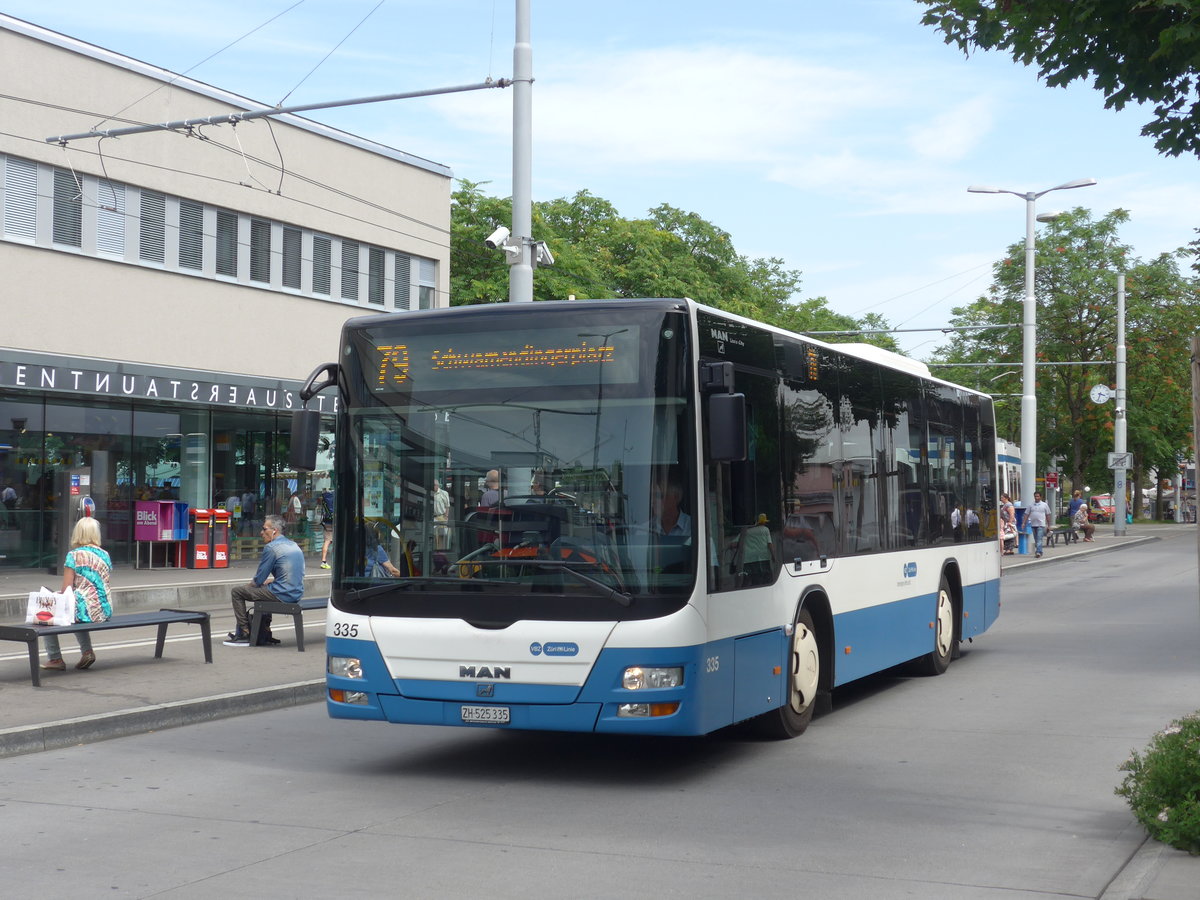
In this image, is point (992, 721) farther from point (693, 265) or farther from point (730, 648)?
point (693, 265)

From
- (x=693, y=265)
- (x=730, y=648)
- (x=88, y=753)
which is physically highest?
(x=693, y=265)

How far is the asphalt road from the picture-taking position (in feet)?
20.9

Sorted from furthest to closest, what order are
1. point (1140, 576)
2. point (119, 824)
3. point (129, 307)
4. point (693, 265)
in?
point (693, 265) → point (1140, 576) → point (129, 307) → point (119, 824)

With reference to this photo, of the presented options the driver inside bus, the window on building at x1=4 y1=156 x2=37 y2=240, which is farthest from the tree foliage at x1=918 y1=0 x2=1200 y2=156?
the window on building at x1=4 y1=156 x2=37 y2=240

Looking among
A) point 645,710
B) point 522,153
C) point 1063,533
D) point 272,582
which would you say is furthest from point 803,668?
point 1063,533

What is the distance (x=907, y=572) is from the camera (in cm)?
1270

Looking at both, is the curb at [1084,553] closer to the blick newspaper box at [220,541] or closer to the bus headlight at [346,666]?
the blick newspaper box at [220,541]

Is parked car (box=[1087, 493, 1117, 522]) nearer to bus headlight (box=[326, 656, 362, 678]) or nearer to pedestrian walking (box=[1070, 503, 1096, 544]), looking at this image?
pedestrian walking (box=[1070, 503, 1096, 544])

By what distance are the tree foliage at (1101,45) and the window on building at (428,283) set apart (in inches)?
1139

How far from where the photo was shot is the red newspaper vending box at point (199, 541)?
28.5m

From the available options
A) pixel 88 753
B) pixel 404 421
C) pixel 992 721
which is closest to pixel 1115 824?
pixel 992 721

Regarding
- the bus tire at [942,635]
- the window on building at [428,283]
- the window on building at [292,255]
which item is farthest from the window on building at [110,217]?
the bus tire at [942,635]

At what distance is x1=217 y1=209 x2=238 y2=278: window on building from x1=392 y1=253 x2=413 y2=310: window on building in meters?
5.41

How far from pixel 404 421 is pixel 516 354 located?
80cm
